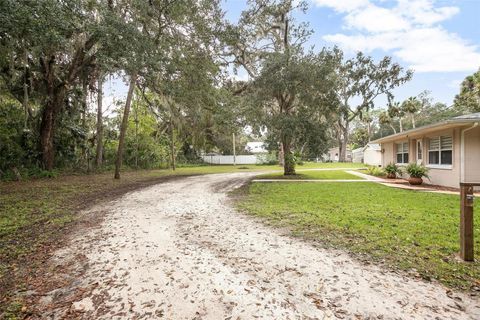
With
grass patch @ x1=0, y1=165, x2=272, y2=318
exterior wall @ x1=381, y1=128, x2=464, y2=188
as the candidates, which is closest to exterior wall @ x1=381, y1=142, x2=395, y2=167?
exterior wall @ x1=381, y1=128, x2=464, y2=188

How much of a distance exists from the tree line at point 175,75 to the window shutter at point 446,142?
4594 millimetres

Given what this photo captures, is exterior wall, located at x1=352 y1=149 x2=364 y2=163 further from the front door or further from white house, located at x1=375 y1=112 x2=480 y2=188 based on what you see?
the front door

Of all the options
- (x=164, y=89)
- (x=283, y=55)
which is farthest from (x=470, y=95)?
(x=164, y=89)

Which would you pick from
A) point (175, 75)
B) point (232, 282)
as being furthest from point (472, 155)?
point (175, 75)

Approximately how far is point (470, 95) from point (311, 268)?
1122 inches

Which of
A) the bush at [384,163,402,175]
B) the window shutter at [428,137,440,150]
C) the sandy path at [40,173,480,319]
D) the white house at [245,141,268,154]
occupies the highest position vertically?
the white house at [245,141,268,154]

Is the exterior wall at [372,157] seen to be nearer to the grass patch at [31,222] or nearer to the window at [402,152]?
the window at [402,152]

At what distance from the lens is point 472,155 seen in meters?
9.47

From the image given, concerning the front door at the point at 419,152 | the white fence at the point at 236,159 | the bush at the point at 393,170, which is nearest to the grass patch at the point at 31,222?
the bush at the point at 393,170

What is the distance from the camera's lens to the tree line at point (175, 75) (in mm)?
9477

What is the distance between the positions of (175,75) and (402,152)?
41.9 feet

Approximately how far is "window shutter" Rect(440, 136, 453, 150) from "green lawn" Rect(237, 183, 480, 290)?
293cm

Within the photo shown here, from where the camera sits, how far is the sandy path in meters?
2.57

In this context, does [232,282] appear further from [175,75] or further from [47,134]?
[47,134]
